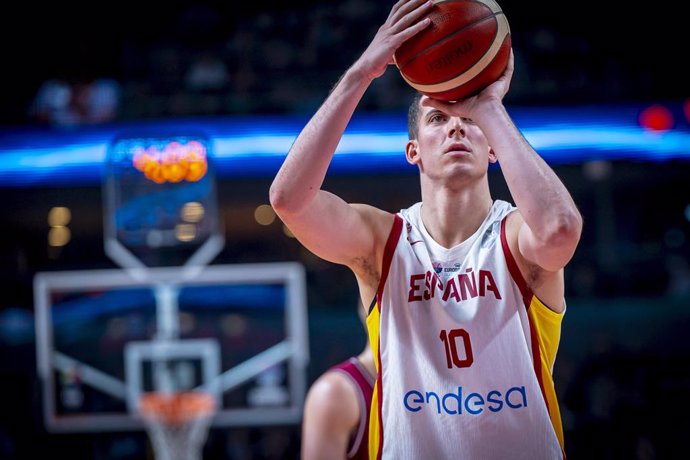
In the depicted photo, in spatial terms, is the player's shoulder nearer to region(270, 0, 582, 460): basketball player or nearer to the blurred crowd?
region(270, 0, 582, 460): basketball player

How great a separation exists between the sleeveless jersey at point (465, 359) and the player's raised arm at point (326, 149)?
0.26 meters

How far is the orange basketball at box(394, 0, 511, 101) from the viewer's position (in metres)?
2.39

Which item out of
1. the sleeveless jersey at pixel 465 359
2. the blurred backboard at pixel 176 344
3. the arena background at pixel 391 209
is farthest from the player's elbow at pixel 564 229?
the blurred backboard at pixel 176 344

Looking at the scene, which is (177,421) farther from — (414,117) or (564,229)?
(564,229)

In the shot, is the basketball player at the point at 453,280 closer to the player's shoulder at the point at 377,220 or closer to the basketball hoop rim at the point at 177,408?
the player's shoulder at the point at 377,220

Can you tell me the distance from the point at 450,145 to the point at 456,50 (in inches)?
12.1

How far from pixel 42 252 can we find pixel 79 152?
129 centimetres

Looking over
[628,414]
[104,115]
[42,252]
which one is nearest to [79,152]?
[104,115]

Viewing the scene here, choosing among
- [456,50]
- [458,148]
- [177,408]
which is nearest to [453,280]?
[458,148]

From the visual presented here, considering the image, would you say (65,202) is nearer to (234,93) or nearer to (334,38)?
(234,93)

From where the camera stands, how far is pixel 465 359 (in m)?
2.44

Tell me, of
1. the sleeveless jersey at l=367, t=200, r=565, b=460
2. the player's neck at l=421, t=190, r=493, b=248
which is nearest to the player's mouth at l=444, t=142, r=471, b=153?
the player's neck at l=421, t=190, r=493, b=248

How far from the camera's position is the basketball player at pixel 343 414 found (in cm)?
329

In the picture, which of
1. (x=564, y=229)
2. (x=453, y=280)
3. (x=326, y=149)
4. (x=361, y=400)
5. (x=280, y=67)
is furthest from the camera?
(x=280, y=67)
